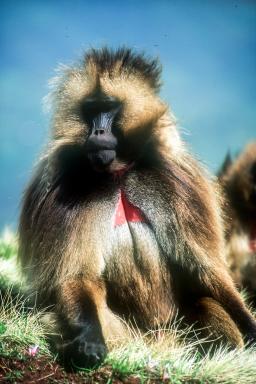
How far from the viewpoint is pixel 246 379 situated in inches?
132

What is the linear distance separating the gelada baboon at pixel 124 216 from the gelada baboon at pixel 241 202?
5.93 feet

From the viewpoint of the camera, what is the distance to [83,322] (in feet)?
11.5

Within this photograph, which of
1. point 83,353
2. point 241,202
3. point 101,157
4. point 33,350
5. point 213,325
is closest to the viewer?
point 83,353

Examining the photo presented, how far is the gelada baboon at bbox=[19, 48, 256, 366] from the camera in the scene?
378 centimetres

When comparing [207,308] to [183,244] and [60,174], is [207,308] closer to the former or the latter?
[183,244]

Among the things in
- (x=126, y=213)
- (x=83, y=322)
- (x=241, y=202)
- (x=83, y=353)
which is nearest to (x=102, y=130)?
(x=126, y=213)

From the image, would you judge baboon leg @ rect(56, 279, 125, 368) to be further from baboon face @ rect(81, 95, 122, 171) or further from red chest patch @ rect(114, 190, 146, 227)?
baboon face @ rect(81, 95, 122, 171)

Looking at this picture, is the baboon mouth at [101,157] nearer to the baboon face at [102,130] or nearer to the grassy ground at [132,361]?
the baboon face at [102,130]

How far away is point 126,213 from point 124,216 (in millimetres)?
22

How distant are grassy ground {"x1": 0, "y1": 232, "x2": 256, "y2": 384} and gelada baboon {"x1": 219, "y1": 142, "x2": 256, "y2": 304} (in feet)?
7.08

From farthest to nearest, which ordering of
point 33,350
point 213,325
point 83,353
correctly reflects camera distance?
point 213,325 → point 33,350 → point 83,353

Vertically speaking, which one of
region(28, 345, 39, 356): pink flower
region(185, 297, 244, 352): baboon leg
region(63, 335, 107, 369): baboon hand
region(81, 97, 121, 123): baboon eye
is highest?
region(81, 97, 121, 123): baboon eye

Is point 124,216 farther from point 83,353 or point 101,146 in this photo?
point 83,353

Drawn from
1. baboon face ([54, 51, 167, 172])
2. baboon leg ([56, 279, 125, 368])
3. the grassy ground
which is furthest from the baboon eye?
the grassy ground
